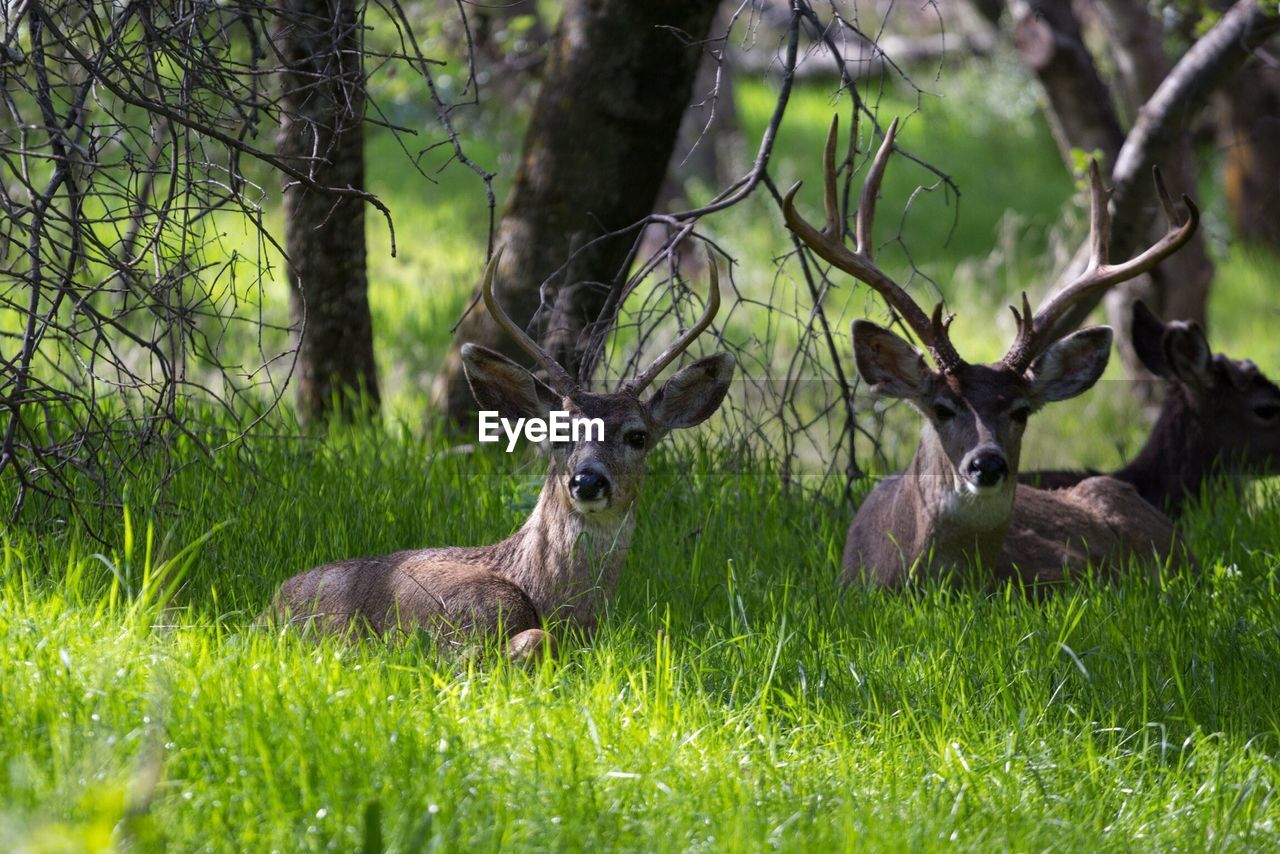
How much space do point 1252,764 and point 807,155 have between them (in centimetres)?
1526

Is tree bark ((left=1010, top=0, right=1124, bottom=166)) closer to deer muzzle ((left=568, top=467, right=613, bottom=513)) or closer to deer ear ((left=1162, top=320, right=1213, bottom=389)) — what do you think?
deer ear ((left=1162, top=320, right=1213, bottom=389))

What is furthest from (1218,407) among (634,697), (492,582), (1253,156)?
(1253,156)

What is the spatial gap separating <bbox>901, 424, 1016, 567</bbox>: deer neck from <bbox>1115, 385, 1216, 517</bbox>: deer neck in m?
2.22

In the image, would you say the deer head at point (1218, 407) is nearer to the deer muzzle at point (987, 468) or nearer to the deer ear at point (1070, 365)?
the deer ear at point (1070, 365)

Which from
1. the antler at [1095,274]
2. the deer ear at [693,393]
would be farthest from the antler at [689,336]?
the antler at [1095,274]

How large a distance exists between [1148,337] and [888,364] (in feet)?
8.75

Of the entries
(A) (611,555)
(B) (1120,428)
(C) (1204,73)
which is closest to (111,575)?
(A) (611,555)

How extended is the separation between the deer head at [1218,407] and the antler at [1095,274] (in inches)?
77.9

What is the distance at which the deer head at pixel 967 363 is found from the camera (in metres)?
5.69

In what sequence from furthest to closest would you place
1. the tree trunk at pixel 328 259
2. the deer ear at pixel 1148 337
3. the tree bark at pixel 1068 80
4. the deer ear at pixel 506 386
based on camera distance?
the tree bark at pixel 1068 80 → the deer ear at pixel 1148 337 → the tree trunk at pixel 328 259 → the deer ear at pixel 506 386

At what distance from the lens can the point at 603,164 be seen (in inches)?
285

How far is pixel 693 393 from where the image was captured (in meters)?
5.31

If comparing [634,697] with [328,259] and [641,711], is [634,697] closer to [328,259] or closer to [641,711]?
[641,711]

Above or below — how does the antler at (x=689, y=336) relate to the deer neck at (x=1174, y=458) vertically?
above
